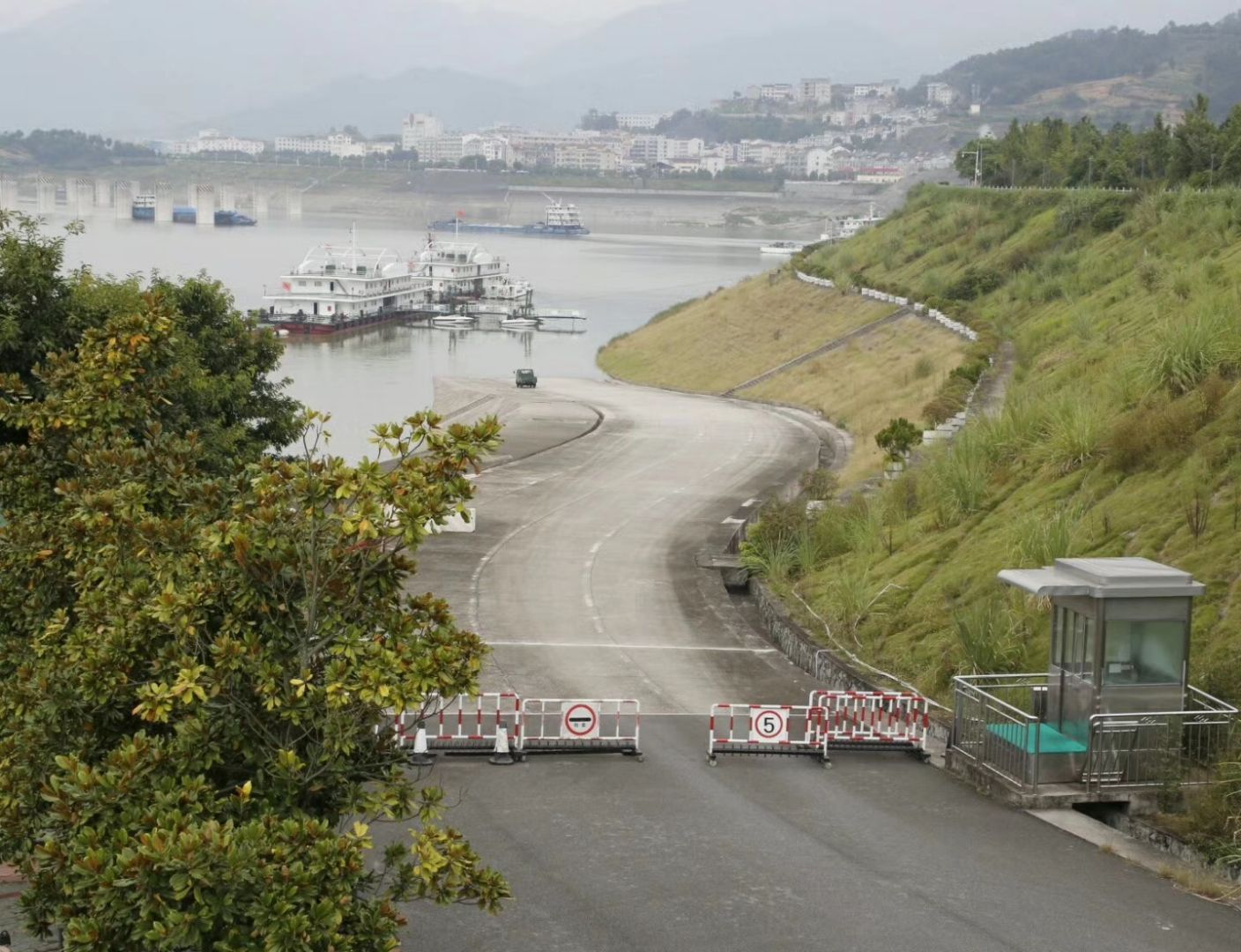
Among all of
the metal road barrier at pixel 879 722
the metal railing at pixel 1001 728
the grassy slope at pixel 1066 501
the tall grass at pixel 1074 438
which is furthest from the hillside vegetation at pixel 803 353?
the metal railing at pixel 1001 728

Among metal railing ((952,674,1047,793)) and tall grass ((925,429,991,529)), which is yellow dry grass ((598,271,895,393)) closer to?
tall grass ((925,429,991,529))

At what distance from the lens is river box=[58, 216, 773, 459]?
259ft

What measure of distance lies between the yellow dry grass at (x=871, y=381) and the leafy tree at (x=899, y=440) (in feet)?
14.7

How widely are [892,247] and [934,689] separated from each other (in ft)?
209

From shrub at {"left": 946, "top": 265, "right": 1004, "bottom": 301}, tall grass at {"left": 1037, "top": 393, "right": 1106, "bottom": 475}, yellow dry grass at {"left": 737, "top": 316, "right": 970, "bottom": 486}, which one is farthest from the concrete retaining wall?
shrub at {"left": 946, "top": 265, "right": 1004, "bottom": 301}

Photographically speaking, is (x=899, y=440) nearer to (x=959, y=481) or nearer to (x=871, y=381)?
(x=959, y=481)

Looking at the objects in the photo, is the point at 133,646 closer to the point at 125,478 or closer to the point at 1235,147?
the point at 125,478

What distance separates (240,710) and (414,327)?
4525 inches

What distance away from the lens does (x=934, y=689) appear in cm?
1819

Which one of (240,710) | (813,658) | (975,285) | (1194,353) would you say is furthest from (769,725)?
(975,285)

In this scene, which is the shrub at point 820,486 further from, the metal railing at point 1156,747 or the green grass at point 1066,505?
the metal railing at point 1156,747

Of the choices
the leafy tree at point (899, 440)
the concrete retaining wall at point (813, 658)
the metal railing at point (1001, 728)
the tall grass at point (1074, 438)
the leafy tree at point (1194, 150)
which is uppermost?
the leafy tree at point (1194, 150)

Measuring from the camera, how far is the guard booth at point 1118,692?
14.1 meters

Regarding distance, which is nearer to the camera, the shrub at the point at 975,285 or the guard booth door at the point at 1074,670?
the guard booth door at the point at 1074,670
